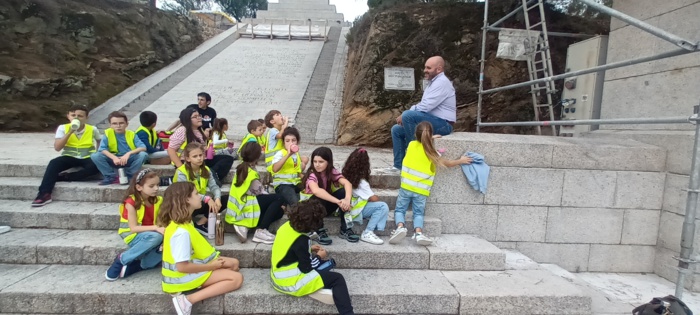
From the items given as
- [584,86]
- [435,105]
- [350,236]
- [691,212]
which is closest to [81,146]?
[350,236]

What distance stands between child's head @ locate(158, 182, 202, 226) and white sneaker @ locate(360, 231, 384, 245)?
1.83 m

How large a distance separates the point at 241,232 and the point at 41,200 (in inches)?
108

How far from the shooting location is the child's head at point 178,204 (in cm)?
311

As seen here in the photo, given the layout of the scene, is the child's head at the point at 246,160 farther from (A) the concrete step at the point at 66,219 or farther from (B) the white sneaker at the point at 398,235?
(B) the white sneaker at the point at 398,235

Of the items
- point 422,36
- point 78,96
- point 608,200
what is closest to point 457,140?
point 608,200

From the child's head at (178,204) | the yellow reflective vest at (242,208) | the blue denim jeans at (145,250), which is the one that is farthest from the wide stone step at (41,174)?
the child's head at (178,204)

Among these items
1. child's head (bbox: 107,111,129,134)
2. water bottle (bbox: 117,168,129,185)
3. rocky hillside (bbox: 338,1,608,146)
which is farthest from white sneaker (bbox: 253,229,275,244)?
rocky hillside (bbox: 338,1,608,146)

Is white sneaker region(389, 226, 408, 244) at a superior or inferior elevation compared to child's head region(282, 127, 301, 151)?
inferior

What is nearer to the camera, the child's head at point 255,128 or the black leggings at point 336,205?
the black leggings at point 336,205

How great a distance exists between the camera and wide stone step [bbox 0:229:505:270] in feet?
12.1

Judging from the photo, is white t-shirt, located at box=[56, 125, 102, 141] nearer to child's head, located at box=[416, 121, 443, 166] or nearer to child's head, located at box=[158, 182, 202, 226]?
child's head, located at box=[158, 182, 202, 226]

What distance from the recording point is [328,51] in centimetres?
1836

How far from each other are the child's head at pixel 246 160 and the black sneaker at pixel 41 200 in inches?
101

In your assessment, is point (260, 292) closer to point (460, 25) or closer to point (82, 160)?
point (82, 160)
